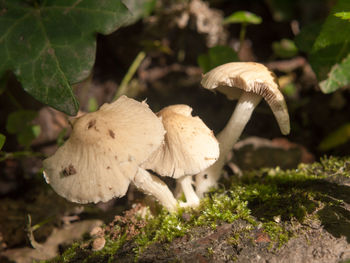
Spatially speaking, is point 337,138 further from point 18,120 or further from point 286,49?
point 18,120

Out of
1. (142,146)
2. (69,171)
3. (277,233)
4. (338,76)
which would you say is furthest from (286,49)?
(69,171)

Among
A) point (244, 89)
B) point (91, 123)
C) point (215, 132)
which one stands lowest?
point (215, 132)

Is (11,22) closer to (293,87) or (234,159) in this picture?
(234,159)

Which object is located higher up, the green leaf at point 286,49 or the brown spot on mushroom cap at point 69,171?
the green leaf at point 286,49

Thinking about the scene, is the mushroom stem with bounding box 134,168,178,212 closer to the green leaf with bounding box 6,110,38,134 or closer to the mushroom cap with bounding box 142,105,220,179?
the mushroom cap with bounding box 142,105,220,179

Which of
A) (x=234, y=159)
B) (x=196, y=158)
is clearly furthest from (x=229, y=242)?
(x=234, y=159)

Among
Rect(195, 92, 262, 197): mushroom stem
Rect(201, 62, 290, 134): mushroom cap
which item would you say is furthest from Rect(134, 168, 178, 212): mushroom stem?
Rect(201, 62, 290, 134): mushroom cap

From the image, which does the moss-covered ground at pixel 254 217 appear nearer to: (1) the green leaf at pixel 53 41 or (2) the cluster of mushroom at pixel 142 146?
(2) the cluster of mushroom at pixel 142 146

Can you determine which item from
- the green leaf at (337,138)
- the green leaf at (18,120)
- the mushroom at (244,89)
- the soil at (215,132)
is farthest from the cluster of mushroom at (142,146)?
the green leaf at (337,138)
